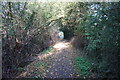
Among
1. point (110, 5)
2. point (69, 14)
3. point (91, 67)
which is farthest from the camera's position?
point (69, 14)

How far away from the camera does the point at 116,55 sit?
293cm

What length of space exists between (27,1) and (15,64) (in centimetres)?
259

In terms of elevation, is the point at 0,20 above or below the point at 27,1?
below

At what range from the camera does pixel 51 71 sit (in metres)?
4.66

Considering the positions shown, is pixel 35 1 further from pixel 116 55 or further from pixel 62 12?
pixel 116 55

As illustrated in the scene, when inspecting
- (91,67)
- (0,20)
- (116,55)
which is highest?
(0,20)

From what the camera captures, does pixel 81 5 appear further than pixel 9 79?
Yes

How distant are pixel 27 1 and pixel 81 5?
8.87 ft

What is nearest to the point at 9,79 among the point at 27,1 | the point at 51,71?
the point at 51,71

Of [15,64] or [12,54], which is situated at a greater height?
[12,54]

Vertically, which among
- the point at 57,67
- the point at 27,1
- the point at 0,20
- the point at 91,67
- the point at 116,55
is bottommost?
the point at 57,67

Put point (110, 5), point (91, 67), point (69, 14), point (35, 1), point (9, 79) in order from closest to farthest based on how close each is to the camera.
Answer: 1. point (110, 5)
2. point (9, 79)
3. point (91, 67)
4. point (35, 1)
5. point (69, 14)

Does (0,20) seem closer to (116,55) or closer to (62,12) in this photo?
(116,55)

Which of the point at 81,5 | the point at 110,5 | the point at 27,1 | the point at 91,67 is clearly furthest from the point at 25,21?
the point at 110,5
